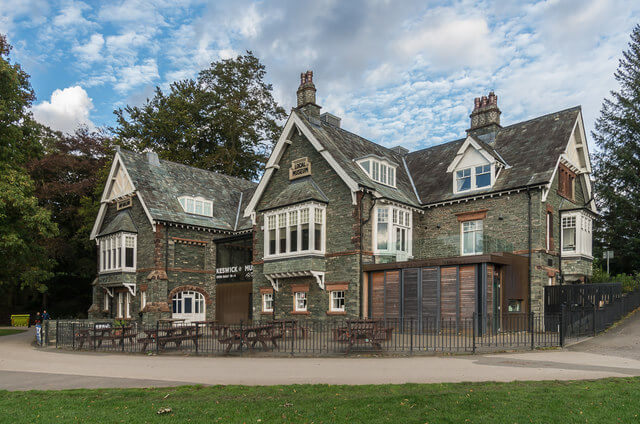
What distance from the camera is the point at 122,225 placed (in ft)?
99.3

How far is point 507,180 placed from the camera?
78.1 feet

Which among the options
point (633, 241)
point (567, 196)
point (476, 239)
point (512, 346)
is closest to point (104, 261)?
point (476, 239)

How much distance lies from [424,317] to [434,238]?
4864 mm

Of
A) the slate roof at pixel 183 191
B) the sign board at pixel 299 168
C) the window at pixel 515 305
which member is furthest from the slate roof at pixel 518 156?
the slate roof at pixel 183 191

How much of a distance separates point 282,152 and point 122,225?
11.2 meters

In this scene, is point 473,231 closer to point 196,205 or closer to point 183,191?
point 196,205

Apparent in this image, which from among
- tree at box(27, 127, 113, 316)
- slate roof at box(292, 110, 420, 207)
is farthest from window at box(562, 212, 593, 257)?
tree at box(27, 127, 113, 316)

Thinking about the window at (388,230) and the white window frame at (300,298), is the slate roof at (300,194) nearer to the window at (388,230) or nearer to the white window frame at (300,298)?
the window at (388,230)

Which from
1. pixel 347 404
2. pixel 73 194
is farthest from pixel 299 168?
pixel 73 194

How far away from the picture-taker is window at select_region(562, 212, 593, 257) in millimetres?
23875

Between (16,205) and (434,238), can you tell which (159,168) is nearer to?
(16,205)

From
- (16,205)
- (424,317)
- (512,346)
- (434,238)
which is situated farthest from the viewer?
(16,205)

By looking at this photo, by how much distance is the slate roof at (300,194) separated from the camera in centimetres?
2445

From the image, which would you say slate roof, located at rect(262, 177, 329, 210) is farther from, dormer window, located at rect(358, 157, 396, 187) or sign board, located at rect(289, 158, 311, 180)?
dormer window, located at rect(358, 157, 396, 187)
